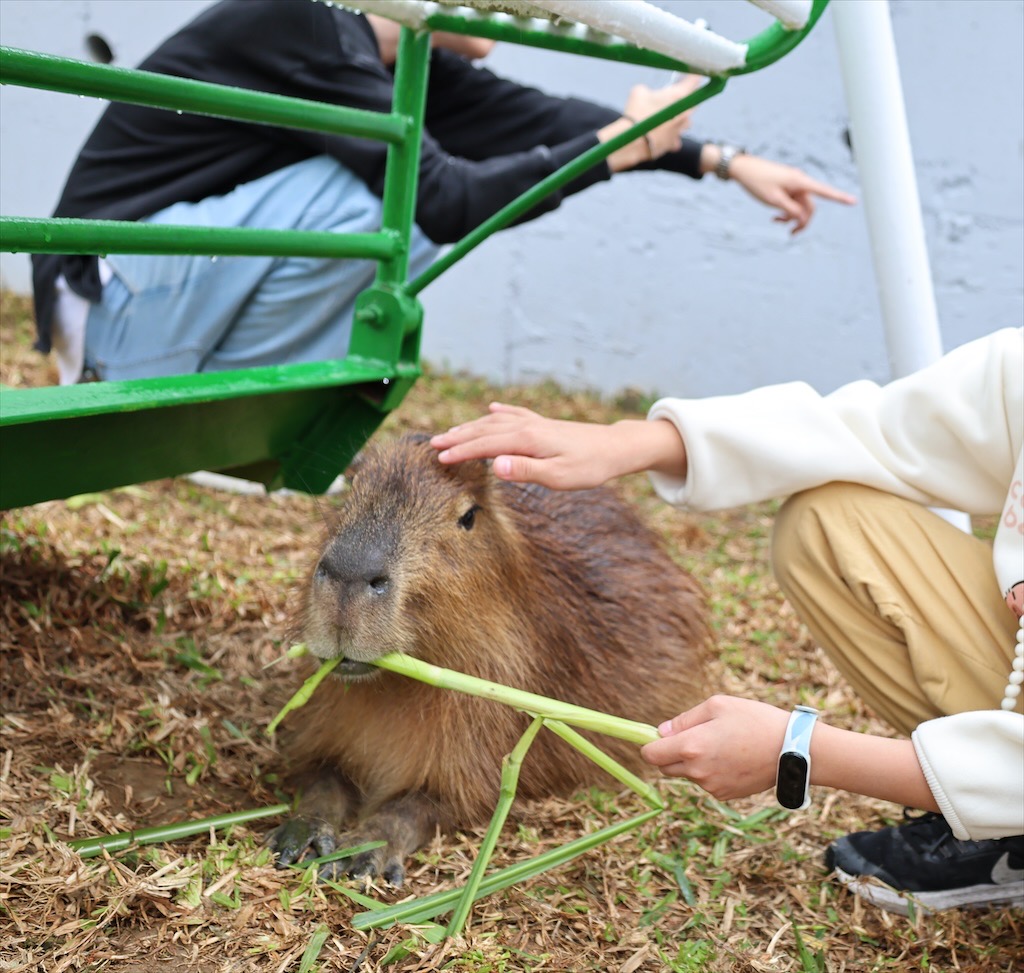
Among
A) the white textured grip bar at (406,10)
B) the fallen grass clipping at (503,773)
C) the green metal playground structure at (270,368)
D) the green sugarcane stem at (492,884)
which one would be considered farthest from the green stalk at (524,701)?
the white textured grip bar at (406,10)

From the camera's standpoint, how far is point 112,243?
1823 mm

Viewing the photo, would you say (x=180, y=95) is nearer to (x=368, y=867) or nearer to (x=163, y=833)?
(x=163, y=833)

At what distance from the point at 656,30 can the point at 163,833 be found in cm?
149

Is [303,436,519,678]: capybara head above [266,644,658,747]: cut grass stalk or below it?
above

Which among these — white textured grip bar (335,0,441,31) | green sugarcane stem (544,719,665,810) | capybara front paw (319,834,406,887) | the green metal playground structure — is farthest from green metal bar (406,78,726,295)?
capybara front paw (319,834,406,887)

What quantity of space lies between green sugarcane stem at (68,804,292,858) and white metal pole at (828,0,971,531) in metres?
1.61

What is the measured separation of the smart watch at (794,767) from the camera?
165cm

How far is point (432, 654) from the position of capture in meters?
2.07

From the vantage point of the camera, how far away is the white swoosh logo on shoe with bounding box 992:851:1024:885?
202 cm

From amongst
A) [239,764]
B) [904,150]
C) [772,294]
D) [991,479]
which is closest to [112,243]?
[239,764]

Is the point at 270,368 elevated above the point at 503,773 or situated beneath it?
elevated above

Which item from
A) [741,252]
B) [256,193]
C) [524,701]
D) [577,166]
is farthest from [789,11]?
[741,252]

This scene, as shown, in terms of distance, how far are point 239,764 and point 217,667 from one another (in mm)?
397

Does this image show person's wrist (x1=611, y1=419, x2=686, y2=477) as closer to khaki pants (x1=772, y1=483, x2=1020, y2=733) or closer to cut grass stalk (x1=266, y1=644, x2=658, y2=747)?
khaki pants (x1=772, y1=483, x2=1020, y2=733)
